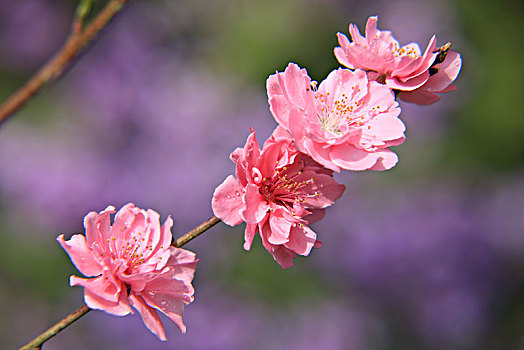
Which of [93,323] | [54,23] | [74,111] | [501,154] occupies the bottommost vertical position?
[501,154]

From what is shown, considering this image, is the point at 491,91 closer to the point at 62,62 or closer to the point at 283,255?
the point at 283,255

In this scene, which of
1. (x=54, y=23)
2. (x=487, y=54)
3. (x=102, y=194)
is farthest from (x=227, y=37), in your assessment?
(x=487, y=54)

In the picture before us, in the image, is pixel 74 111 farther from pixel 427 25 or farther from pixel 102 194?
pixel 427 25

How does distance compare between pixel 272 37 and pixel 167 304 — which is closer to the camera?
pixel 167 304

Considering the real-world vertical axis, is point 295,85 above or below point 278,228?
above

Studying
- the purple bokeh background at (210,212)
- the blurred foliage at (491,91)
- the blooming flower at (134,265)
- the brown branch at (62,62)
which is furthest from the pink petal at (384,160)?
the blurred foliage at (491,91)

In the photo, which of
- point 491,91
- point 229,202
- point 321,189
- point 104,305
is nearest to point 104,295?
point 104,305

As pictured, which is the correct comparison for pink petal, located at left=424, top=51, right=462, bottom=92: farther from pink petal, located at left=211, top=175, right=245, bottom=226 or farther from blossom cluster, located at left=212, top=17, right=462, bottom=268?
pink petal, located at left=211, top=175, right=245, bottom=226
